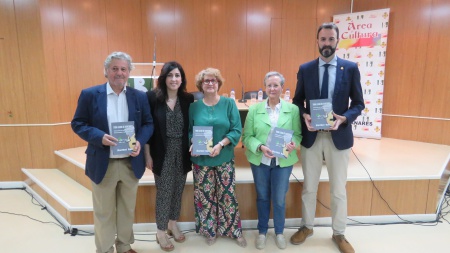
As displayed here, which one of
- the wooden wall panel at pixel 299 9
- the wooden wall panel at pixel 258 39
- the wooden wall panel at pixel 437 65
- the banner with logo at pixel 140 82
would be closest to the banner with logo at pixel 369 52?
the wooden wall panel at pixel 299 9

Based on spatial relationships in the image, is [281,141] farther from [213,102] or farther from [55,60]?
[55,60]

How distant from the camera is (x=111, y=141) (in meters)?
1.94

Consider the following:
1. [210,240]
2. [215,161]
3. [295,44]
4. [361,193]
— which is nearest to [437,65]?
[295,44]

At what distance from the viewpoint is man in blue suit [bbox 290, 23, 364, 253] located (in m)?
2.22

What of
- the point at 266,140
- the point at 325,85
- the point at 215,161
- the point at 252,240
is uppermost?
the point at 325,85

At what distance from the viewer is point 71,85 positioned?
163 inches

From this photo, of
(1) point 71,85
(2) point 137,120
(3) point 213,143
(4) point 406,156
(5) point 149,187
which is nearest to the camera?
(2) point 137,120

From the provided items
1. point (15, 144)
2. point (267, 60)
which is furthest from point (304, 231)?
point (15, 144)

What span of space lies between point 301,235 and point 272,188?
1.84 ft

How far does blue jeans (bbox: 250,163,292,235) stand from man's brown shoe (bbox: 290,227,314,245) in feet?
0.51

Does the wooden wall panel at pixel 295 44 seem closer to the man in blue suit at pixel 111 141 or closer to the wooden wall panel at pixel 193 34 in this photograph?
the wooden wall panel at pixel 193 34

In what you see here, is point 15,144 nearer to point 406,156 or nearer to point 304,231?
point 304,231

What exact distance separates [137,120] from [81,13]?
2.95 meters

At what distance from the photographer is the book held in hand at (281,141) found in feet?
7.32
